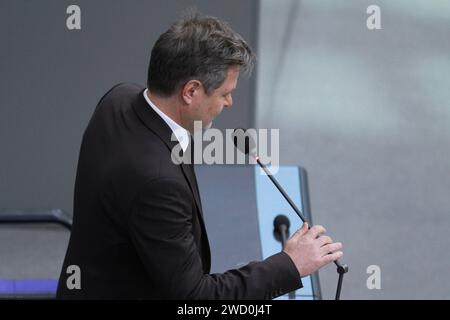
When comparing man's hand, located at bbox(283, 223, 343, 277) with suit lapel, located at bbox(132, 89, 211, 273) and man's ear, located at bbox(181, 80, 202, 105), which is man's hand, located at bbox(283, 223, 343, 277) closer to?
suit lapel, located at bbox(132, 89, 211, 273)

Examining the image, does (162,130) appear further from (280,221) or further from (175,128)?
(280,221)

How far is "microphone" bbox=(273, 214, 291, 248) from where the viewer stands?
2.54 m

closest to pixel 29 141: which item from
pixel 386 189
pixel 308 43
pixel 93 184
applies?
pixel 308 43

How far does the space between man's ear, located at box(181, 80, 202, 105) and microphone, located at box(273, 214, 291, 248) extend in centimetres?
83

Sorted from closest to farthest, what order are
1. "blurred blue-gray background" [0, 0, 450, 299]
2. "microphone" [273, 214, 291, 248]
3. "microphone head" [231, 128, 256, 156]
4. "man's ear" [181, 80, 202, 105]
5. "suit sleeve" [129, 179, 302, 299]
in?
1. "suit sleeve" [129, 179, 302, 299]
2. "man's ear" [181, 80, 202, 105]
3. "microphone head" [231, 128, 256, 156]
4. "microphone" [273, 214, 291, 248]
5. "blurred blue-gray background" [0, 0, 450, 299]

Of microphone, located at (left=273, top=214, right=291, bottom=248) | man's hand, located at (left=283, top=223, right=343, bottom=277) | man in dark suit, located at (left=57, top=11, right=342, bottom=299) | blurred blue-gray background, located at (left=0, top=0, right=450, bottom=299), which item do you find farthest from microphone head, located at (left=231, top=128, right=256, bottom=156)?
blurred blue-gray background, located at (left=0, top=0, right=450, bottom=299)

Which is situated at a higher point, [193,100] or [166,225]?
[193,100]

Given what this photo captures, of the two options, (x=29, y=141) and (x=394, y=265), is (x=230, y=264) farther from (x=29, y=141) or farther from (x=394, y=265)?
(x=29, y=141)

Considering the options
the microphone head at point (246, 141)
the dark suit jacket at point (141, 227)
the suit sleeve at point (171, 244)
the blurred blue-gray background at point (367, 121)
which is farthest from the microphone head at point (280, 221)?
the blurred blue-gray background at point (367, 121)

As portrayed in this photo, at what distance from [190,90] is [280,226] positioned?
87 cm

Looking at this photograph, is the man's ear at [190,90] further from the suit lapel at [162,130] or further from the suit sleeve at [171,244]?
the suit sleeve at [171,244]

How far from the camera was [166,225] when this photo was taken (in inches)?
66.1
